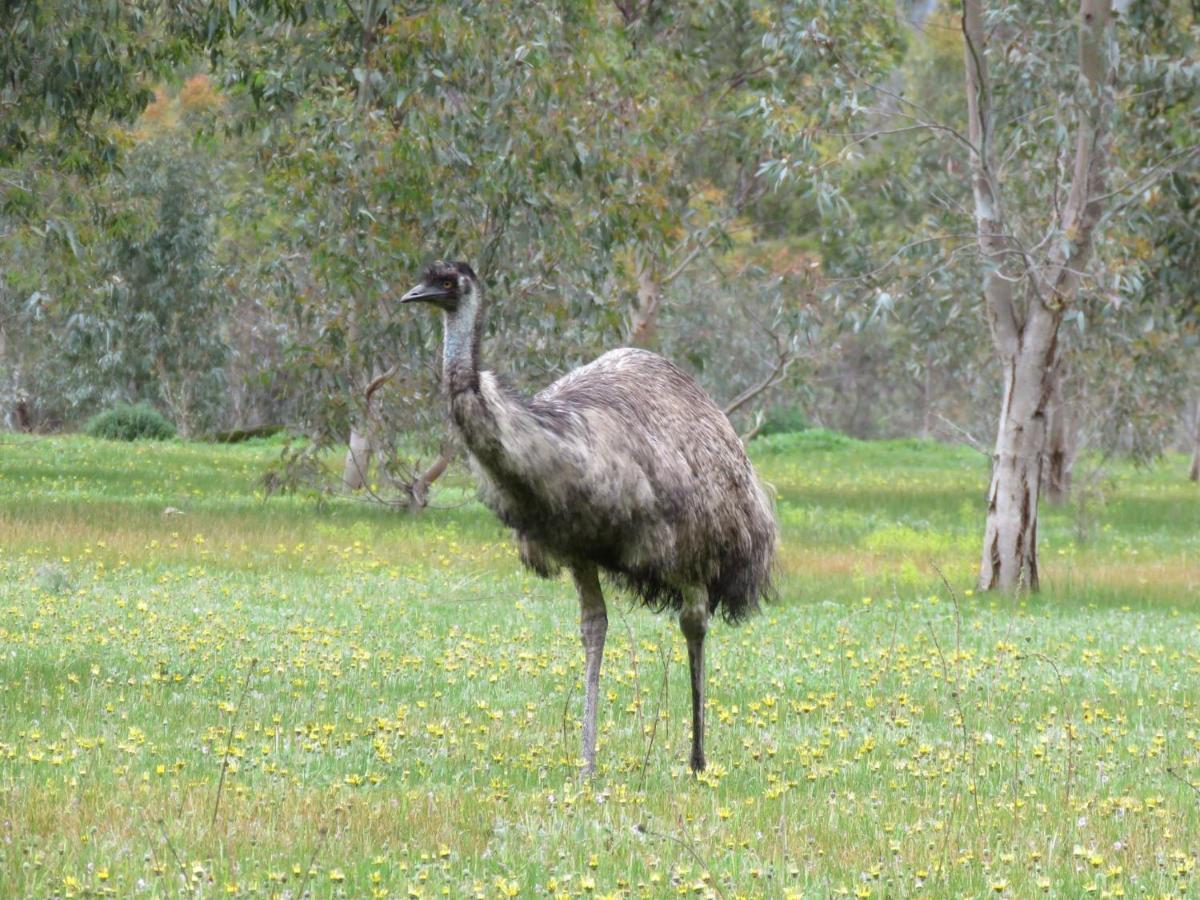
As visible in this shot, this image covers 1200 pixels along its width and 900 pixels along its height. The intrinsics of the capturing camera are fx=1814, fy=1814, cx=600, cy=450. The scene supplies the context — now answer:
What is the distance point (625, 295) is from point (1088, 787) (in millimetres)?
16042

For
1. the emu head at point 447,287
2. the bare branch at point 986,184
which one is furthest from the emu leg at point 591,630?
the bare branch at point 986,184

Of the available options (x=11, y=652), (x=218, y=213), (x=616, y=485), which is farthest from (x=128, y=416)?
(x=616, y=485)

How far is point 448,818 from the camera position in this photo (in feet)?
21.3

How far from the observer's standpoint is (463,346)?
7.18 m

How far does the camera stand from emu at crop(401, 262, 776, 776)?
721cm

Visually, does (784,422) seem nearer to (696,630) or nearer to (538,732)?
(538,732)

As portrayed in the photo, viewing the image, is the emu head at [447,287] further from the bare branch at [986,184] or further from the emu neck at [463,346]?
the bare branch at [986,184]

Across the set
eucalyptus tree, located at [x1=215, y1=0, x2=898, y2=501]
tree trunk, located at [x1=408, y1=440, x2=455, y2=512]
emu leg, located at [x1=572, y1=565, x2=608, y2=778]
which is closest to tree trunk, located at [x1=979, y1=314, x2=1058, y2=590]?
eucalyptus tree, located at [x1=215, y1=0, x2=898, y2=501]

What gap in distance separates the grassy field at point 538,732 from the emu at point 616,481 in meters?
0.45

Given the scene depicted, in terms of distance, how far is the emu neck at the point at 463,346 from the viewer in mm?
7105

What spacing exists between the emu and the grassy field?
452 millimetres

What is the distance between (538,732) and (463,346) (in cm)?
231

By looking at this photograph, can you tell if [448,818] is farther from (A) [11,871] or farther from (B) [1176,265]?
(B) [1176,265]

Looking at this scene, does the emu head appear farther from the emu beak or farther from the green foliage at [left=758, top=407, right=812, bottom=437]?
the green foliage at [left=758, top=407, right=812, bottom=437]
